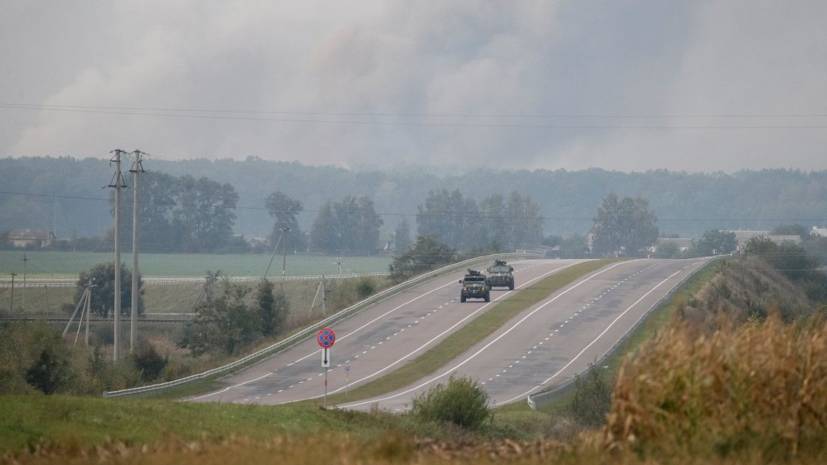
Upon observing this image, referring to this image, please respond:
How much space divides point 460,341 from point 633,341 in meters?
9.11

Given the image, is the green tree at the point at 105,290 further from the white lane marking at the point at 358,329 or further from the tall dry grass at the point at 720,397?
the tall dry grass at the point at 720,397

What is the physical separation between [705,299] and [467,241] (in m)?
120

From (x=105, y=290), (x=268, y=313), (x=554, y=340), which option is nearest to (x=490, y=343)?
(x=554, y=340)

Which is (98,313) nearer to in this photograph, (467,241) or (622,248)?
(467,241)

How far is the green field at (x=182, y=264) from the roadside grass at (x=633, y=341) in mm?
53828

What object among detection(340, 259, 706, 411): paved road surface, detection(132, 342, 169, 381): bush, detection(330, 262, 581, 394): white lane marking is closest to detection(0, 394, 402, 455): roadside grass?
detection(340, 259, 706, 411): paved road surface

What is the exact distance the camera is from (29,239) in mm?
134500

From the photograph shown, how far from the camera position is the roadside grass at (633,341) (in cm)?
3878

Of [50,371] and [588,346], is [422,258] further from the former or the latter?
[50,371]

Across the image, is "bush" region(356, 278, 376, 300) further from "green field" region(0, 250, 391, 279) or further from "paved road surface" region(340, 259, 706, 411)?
"green field" region(0, 250, 391, 279)

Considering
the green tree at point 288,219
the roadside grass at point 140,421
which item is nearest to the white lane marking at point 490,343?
the roadside grass at point 140,421

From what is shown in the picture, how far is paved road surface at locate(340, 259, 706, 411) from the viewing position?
162 ft

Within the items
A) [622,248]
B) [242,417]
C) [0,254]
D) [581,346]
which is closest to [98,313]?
[0,254]

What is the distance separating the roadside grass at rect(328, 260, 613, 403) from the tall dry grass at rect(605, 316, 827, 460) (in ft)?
104
